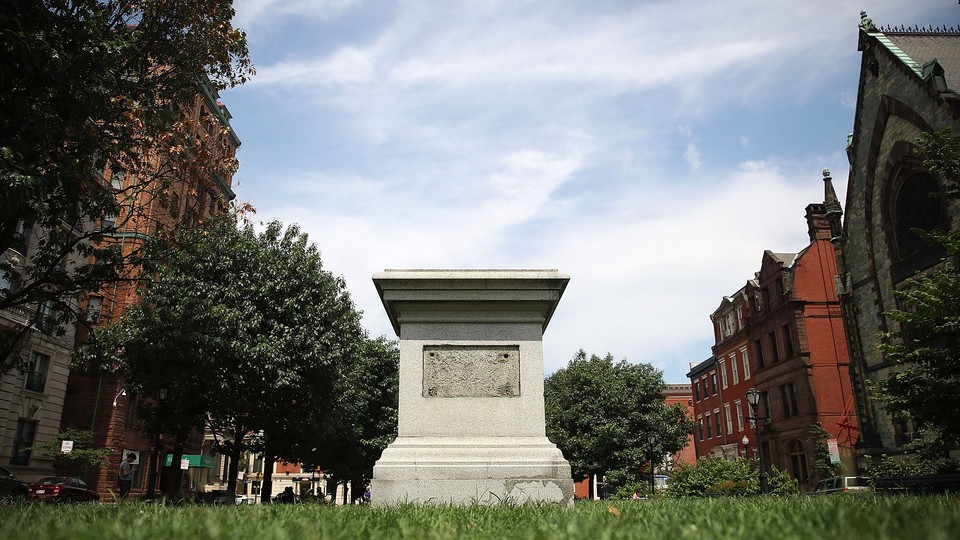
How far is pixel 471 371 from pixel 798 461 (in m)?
43.7

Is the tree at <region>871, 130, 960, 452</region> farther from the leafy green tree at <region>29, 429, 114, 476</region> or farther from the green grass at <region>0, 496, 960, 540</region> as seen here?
the leafy green tree at <region>29, 429, 114, 476</region>

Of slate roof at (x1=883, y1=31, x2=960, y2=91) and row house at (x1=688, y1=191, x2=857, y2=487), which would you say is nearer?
slate roof at (x1=883, y1=31, x2=960, y2=91)

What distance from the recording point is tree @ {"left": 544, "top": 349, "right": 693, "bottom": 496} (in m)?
41.9

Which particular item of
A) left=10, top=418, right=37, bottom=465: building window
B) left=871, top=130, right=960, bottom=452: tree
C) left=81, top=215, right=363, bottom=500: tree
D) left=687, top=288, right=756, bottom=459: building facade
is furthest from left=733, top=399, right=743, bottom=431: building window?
left=10, top=418, right=37, bottom=465: building window

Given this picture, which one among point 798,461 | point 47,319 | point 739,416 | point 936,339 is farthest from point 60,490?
point 739,416

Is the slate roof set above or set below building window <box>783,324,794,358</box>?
above

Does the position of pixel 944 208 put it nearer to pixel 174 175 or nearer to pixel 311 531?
pixel 174 175

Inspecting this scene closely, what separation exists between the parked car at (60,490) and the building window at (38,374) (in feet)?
26.1

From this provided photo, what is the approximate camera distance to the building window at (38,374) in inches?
1262

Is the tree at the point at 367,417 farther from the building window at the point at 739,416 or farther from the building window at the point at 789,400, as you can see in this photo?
the building window at the point at 739,416

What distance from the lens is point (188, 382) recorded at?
2191cm

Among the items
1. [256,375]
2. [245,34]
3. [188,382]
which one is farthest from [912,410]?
[188,382]

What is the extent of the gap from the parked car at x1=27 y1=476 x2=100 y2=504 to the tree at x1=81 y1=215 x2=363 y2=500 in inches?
172

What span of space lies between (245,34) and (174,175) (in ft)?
12.9
